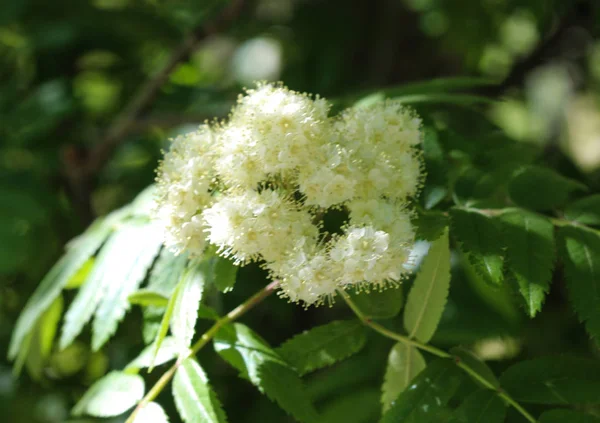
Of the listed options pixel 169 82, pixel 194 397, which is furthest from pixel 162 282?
pixel 169 82

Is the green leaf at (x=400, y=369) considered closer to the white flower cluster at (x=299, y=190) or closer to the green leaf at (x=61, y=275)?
the white flower cluster at (x=299, y=190)

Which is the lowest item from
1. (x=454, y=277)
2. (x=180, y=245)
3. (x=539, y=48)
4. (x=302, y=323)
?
(x=302, y=323)

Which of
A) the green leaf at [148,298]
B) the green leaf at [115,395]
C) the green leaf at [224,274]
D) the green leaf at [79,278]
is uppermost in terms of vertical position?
the green leaf at [224,274]

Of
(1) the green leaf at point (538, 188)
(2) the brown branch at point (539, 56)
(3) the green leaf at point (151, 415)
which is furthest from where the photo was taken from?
(2) the brown branch at point (539, 56)

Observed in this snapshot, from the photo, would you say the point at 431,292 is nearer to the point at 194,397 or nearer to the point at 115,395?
the point at 194,397

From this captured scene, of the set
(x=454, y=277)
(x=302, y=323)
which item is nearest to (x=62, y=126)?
(x=302, y=323)

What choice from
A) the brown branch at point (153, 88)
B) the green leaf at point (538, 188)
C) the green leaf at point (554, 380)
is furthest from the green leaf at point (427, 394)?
the brown branch at point (153, 88)

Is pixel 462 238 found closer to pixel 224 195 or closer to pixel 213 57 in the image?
pixel 224 195
